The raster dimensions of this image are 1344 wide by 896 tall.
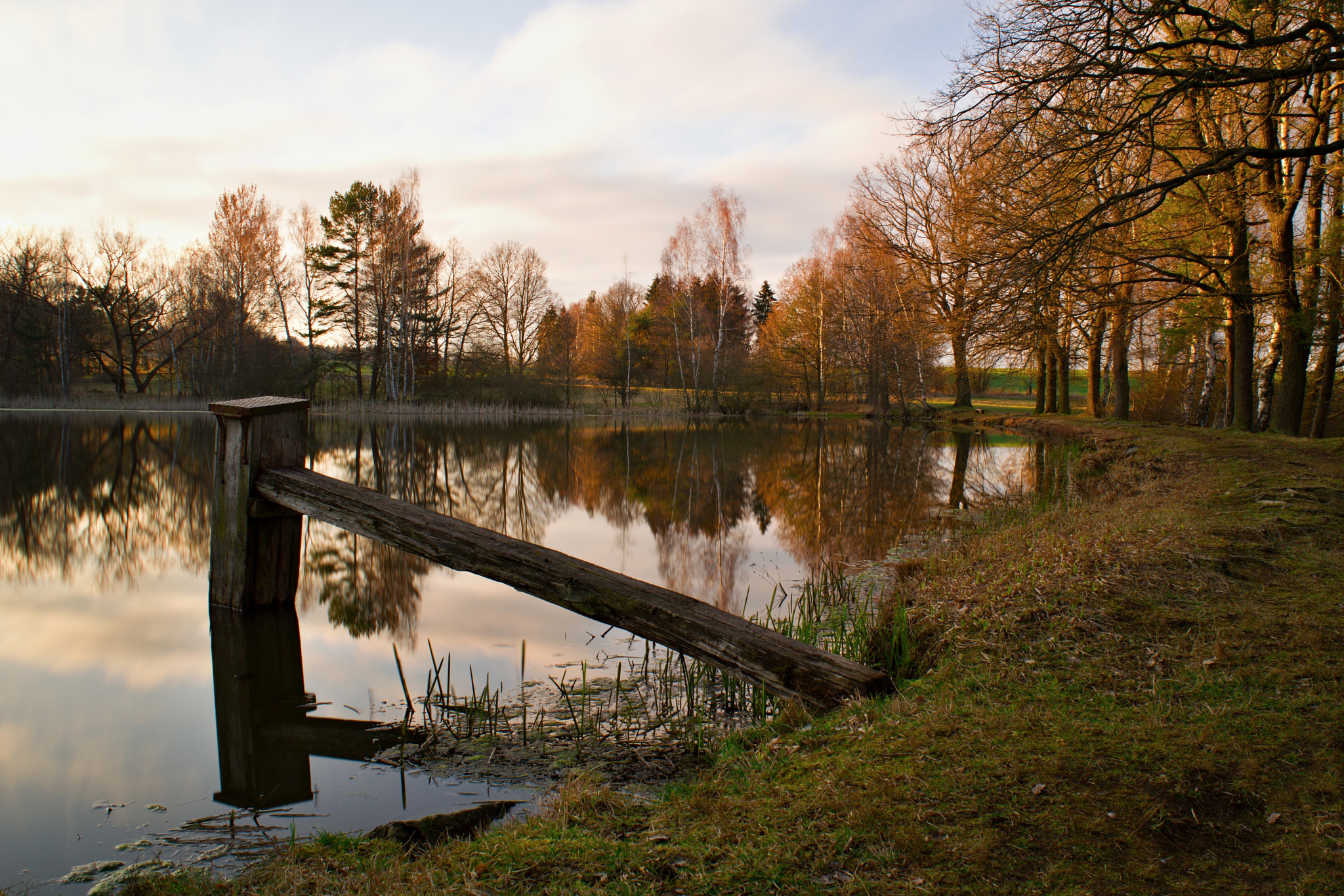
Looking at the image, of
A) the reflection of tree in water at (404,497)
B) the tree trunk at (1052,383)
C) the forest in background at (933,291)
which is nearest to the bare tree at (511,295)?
the forest in background at (933,291)

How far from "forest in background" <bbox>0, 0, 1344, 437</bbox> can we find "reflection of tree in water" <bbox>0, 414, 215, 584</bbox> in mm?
10191

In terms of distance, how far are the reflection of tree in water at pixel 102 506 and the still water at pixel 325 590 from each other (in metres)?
0.05

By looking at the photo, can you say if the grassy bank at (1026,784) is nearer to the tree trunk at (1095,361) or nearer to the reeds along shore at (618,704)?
the reeds along shore at (618,704)

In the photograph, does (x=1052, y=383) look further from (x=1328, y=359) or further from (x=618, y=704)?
(x=618, y=704)

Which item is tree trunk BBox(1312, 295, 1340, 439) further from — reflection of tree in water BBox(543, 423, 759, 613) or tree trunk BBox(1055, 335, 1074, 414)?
reflection of tree in water BBox(543, 423, 759, 613)

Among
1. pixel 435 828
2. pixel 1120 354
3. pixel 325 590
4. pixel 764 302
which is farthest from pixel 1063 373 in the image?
pixel 764 302

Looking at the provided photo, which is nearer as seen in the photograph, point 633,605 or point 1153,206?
point 633,605

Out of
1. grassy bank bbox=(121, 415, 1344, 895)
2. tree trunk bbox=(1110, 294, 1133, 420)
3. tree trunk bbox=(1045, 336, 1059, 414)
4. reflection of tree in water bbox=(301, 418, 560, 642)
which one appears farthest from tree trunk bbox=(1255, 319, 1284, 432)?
reflection of tree in water bbox=(301, 418, 560, 642)

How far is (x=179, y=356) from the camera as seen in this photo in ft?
149

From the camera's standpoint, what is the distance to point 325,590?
661 cm

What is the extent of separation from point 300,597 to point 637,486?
8.58 meters

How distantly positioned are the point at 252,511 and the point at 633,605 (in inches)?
119

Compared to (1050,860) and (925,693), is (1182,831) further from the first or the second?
(925,693)

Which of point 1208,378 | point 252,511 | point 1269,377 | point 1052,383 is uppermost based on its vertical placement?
point 1052,383
